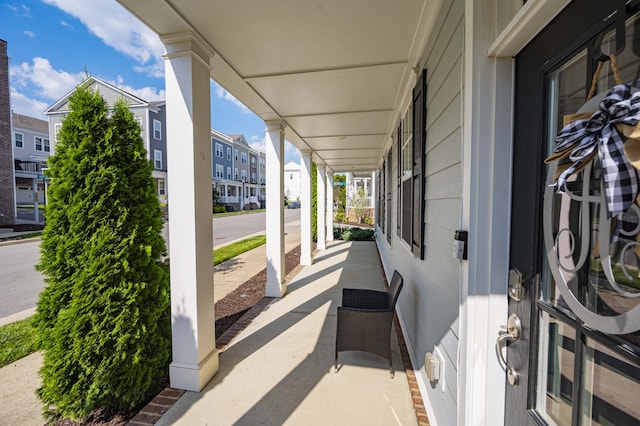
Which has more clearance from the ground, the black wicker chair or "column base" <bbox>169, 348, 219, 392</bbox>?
the black wicker chair

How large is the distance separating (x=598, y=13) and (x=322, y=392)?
2.70 meters

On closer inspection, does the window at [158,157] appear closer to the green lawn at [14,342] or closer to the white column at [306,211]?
the white column at [306,211]

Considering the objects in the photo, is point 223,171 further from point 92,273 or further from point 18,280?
point 92,273

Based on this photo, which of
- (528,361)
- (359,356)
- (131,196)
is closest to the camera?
(528,361)

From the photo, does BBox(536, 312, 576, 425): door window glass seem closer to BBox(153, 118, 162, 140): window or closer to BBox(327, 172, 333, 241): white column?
BBox(327, 172, 333, 241): white column

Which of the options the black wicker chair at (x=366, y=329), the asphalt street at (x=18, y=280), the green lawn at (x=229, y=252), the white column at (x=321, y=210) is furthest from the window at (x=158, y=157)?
the black wicker chair at (x=366, y=329)

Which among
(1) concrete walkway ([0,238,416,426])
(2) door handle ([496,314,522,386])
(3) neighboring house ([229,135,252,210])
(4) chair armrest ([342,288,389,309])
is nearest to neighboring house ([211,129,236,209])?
(3) neighboring house ([229,135,252,210])

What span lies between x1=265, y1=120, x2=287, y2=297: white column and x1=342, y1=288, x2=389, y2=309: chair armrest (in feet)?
5.97

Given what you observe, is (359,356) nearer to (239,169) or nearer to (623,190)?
(623,190)

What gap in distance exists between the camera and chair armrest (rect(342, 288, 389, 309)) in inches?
117

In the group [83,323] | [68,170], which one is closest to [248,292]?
[83,323]

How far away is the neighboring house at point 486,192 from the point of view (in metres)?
0.74

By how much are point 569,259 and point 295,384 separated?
7.57 ft

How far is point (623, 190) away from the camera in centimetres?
61
